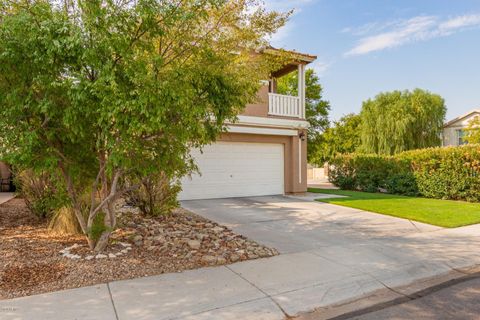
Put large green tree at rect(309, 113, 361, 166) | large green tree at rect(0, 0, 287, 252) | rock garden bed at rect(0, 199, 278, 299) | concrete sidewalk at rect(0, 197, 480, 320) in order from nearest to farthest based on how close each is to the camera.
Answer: concrete sidewalk at rect(0, 197, 480, 320)
large green tree at rect(0, 0, 287, 252)
rock garden bed at rect(0, 199, 278, 299)
large green tree at rect(309, 113, 361, 166)

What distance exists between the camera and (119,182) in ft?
17.8

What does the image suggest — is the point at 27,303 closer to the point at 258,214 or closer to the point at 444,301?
the point at 444,301

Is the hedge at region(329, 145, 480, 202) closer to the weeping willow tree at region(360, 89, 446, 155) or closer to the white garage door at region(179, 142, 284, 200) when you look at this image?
the white garage door at region(179, 142, 284, 200)

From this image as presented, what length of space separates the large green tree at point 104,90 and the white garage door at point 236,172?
6834 millimetres

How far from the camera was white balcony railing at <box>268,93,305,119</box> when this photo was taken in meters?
13.1

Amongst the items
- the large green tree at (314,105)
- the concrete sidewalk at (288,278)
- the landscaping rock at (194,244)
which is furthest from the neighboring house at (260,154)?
the large green tree at (314,105)

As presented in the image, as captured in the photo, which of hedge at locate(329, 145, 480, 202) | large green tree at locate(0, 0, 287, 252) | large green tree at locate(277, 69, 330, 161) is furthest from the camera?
large green tree at locate(277, 69, 330, 161)

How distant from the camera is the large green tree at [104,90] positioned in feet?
12.4

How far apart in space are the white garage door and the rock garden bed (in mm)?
4503

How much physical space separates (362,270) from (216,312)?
7.88ft

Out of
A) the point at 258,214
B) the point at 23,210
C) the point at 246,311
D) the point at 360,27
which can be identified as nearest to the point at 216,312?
the point at 246,311

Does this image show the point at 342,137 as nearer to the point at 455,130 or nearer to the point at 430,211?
the point at 455,130

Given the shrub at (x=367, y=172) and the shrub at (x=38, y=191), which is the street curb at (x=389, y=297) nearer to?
the shrub at (x=38, y=191)

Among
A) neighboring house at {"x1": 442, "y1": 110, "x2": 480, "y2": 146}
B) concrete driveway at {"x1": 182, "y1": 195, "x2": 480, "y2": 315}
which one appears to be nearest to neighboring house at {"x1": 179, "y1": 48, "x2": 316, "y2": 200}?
concrete driveway at {"x1": 182, "y1": 195, "x2": 480, "y2": 315}
